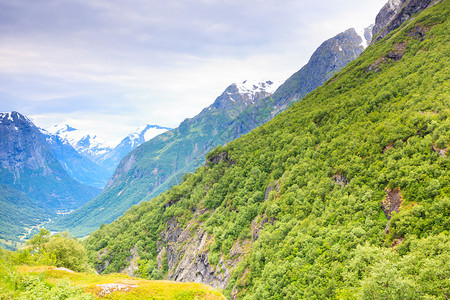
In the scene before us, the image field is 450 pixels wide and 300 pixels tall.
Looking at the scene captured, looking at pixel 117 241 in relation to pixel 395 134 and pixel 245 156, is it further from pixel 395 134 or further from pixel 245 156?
pixel 395 134

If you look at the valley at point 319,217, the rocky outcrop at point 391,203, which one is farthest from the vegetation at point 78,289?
the rocky outcrop at point 391,203

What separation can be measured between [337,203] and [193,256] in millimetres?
70296

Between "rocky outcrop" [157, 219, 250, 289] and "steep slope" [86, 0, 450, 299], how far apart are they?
51cm

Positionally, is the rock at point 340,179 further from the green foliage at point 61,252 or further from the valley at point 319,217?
the green foliage at point 61,252

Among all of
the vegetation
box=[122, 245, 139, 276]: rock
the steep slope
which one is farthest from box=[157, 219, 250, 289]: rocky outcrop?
the vegetation

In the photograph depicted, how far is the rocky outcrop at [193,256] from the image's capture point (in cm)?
8156

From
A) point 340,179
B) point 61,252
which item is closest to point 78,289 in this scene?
point 61,252

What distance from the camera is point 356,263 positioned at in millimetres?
39688

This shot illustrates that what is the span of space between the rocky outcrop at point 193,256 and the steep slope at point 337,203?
0.51 metres

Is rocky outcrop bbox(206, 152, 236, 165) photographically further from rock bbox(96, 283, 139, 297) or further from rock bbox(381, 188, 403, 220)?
rock bbox(96, 283, 139, 297)

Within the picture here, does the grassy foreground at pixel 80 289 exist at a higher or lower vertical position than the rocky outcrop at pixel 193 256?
higher

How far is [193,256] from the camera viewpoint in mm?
102438

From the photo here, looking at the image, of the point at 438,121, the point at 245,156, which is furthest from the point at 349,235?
the point at 245,156

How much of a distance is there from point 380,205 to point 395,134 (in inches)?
937
